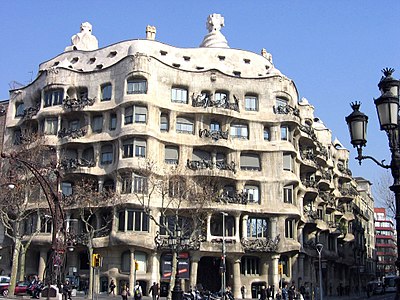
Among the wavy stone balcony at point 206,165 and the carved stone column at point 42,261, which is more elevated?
the wavy stone balcony at point 206,165

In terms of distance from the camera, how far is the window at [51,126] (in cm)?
5553

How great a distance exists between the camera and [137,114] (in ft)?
171

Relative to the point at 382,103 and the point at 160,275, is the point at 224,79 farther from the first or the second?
the point at 382,103

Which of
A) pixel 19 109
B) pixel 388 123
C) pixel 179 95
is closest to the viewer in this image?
pixel 388 123

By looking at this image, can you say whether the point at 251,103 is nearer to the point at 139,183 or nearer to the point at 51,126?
the point at 139,183

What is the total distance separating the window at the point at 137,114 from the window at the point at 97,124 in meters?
3.94

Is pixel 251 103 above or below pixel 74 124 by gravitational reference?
above

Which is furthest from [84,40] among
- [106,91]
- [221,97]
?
[221,97]

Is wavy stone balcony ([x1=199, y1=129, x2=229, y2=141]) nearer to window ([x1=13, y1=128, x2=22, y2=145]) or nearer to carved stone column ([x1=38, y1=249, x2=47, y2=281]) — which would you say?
carved stone column ([x1=38, y1=249, x2=47, y2=281])

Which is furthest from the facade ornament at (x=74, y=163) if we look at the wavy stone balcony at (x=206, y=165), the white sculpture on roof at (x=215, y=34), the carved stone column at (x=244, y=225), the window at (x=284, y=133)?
the white sculpture on roof at (x=215, y=34)

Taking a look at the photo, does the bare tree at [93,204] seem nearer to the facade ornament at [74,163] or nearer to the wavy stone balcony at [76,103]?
the facade ornament at [74,163]

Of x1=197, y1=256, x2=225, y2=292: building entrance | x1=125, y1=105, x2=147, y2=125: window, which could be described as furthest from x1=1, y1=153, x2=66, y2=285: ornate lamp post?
x1=197, y1=256, x2=225, y2=292: building entrance

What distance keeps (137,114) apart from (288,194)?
16.8 metres

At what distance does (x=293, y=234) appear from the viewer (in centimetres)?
5484
